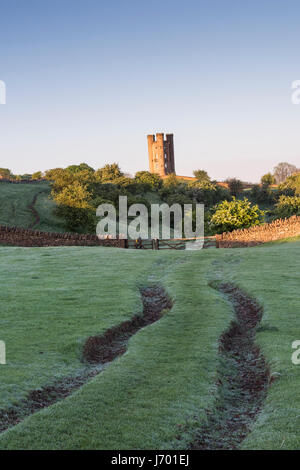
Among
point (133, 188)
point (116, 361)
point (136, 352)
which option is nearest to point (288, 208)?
point (133, 188)

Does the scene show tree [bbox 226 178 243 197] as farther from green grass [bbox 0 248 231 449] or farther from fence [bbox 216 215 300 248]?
green grass [bbox 0 248 231 449]

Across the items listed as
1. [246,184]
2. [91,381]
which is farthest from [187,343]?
[246,184]

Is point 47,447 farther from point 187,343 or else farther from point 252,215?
point 252,215

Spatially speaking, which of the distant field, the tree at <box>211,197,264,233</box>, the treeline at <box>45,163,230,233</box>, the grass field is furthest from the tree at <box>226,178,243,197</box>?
the grass field

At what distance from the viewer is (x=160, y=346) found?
46.8 ft

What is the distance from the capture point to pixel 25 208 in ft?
241

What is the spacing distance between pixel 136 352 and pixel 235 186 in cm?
11954

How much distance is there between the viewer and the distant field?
66062 mm

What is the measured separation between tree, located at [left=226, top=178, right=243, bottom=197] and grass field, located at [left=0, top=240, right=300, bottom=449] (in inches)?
4002

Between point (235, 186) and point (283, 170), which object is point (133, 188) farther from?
point (283, 170)

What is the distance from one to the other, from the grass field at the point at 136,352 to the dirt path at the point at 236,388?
299mm

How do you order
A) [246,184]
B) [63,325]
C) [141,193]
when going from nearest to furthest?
[63,325]
[141,193]
[246,184]

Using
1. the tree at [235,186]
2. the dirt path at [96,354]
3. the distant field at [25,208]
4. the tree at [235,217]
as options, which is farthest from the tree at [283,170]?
the dirt path at [96,354]
